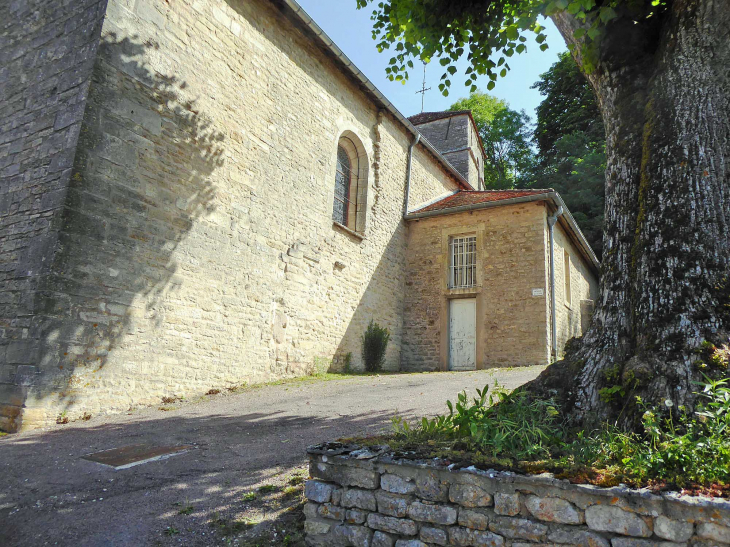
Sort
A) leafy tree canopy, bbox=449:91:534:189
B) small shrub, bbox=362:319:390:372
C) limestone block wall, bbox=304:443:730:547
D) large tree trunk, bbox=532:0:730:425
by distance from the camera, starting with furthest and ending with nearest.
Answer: leafy tree canopy, bbox=449:91:534:189
small shrub, bbox=362:319:390:372
large tree trunk, bbox=532:0:730:425
limestone block wall, bbox=304:443:730:547

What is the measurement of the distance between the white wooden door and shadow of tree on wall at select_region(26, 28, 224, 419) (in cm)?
693

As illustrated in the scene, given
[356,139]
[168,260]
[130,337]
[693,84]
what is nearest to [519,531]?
[693,84]

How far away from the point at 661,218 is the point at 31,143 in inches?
277

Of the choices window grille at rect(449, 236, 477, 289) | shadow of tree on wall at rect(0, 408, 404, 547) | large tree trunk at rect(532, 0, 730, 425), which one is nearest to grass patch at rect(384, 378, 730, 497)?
large tree trunk at rect(532, 0, 730, 425)

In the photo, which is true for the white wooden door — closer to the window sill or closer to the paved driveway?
the window sill

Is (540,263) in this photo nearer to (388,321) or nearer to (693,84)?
(388,321)

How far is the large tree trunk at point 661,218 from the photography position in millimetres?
2846

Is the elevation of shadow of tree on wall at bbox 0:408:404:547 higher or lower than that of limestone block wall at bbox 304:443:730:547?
lower

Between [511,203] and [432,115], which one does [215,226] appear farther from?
[432,115]

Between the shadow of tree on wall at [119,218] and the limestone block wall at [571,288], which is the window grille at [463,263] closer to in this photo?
the limestone block wall at [571,288]

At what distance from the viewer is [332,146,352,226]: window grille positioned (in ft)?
36.3

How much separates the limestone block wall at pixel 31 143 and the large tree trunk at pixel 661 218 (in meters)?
5.36

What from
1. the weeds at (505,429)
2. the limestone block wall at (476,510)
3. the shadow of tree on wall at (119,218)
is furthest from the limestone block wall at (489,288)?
the limestone block wall at (476,510)

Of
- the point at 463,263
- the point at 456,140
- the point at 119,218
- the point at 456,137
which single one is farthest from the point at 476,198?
the point at 119,218
